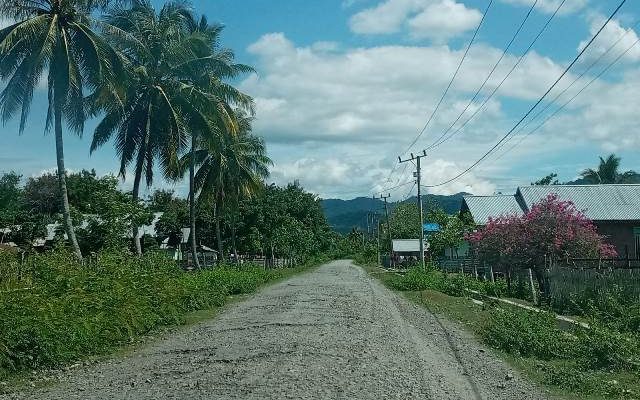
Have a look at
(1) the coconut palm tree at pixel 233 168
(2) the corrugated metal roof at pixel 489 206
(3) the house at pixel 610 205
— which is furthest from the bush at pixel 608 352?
(2) the corrugated metal roof at pixel 489 206

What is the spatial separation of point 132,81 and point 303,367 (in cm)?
1999

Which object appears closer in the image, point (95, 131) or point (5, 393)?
point (5, 393)

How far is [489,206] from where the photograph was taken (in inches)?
2077

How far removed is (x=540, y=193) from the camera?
170 ft

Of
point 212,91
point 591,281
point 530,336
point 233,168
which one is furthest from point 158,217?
point 530,336

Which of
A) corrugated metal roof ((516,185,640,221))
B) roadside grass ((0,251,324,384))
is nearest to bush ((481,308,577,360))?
roadside grass ((0,251,324,384))

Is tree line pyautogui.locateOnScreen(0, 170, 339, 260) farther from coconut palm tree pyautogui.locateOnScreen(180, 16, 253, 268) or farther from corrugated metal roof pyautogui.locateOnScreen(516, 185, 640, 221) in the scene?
corrugated metal roof pyautogui.locateOnScreen(516, 185, 640, 221)

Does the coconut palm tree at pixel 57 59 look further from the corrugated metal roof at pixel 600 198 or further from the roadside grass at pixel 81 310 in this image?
the corrugated metal roof at pixel 600 198

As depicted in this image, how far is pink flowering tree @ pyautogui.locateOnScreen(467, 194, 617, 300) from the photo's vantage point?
86.3 ft

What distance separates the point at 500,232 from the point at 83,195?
39.6m

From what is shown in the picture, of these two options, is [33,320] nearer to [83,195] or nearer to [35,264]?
[35,264]

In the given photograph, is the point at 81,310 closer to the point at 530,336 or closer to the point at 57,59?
the point at 530,336

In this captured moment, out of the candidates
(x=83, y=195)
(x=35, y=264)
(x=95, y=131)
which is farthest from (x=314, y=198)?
(x=35, y=264)

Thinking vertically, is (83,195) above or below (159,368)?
above
